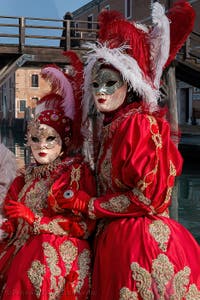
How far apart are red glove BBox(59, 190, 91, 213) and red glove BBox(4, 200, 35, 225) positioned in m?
0.16

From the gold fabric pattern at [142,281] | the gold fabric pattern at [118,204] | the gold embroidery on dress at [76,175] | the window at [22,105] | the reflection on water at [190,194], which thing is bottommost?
the reflection on water at [190,194]

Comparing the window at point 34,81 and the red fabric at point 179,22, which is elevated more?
the window at point 34,81

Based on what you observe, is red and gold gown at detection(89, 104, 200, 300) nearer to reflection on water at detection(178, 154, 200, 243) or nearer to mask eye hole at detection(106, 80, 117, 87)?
mask eye hole at detection(106, 80, 117, 87)

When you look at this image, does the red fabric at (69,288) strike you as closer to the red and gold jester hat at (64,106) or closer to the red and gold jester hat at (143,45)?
the red and gold jester hat at (64,106)

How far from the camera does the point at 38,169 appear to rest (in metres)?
2.38

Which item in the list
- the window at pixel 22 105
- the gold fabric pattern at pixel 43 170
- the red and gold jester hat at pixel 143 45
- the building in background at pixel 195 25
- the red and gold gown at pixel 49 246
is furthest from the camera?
the window at pixel 22 105

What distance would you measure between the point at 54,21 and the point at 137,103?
915 cm

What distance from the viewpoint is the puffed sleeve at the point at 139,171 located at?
80.6 inches

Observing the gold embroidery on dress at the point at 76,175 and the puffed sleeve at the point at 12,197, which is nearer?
the gold embroidery on dress at the point at 76,175

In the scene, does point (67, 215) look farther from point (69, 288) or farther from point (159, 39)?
point (159, 39)

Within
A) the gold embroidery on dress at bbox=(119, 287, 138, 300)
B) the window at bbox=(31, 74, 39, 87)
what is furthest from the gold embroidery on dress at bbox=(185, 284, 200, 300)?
the window at bbox=(31, 74, 39, 87)

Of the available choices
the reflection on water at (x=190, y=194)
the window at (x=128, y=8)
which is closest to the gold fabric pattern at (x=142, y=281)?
the reflection on water at (x=190, y=194)

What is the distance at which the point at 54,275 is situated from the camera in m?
2.12

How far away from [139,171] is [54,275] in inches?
23.2
